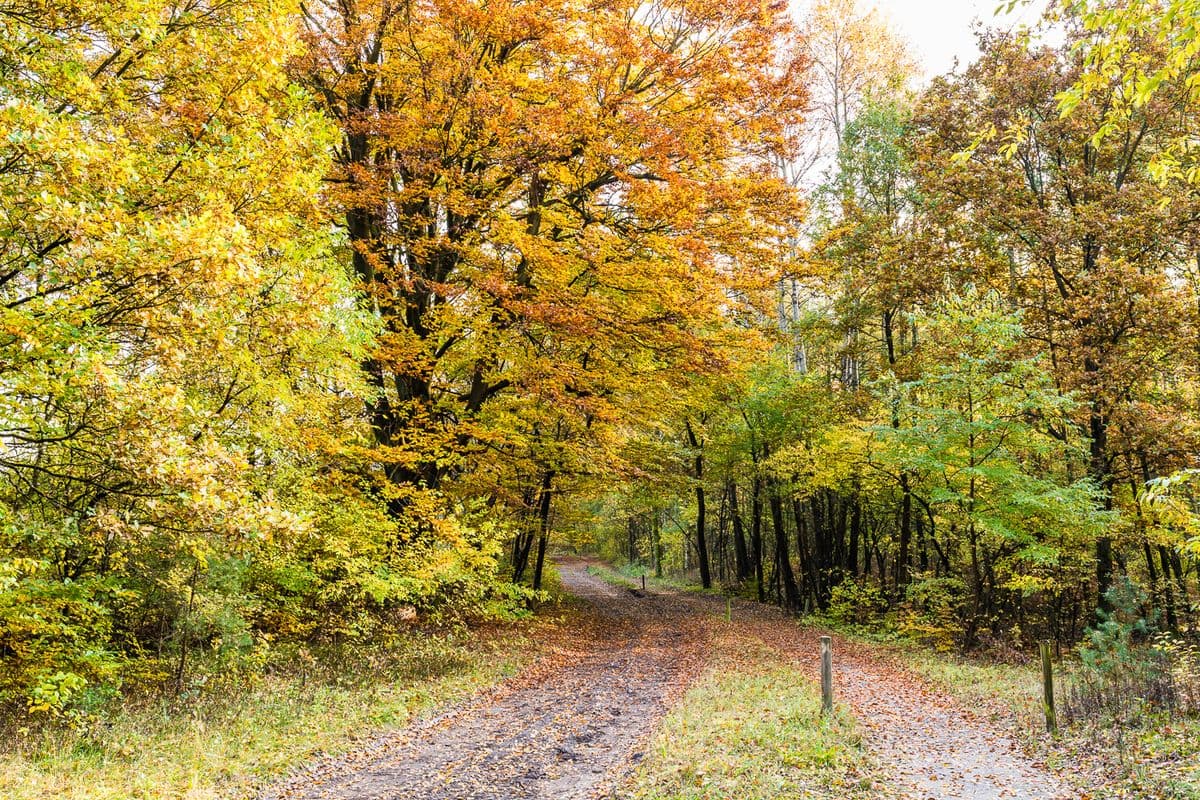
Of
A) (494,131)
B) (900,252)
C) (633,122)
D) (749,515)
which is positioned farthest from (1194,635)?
(749,515)

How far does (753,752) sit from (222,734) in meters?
5.94

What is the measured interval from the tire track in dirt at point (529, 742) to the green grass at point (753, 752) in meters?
0.49

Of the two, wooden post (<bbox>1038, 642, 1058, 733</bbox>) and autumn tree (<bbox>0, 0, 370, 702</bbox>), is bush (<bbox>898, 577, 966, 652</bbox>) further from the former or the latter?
autumn tree (<bbox>0, 0, 370, 702</bbox>)

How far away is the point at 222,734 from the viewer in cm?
759

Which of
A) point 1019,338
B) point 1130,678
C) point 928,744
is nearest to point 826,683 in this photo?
point 928,744

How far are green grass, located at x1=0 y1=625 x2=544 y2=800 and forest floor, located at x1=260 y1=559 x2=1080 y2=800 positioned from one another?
429mm

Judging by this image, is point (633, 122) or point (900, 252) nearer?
point (633, 122)

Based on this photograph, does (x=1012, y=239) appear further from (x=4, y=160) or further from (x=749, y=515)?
(x=749, y=515)

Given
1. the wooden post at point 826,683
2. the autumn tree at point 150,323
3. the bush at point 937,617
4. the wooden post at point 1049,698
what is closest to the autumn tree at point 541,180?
the autumn tree at point 150,323

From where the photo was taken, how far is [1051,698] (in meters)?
8.70

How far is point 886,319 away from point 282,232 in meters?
18.4

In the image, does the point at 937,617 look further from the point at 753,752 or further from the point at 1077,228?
the point at 753,752

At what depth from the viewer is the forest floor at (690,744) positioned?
6723 millimetres

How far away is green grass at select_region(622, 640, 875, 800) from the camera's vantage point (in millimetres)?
6500
